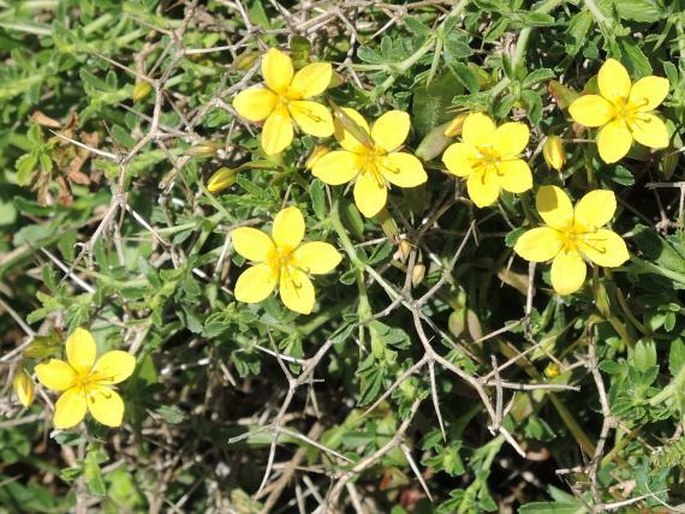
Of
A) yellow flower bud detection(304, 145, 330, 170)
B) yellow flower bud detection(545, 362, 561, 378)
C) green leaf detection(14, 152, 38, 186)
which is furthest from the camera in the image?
green leaf detection(14, 152, 38, 186)

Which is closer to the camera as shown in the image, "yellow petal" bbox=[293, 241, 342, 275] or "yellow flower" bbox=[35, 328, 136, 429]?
"yellow petal" bbox=[293, 241, 342, 275]

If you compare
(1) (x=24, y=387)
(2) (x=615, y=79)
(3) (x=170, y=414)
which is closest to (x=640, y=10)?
(2) (x=615, y=79)

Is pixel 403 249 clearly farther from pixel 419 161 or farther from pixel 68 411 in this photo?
pixel 68 411

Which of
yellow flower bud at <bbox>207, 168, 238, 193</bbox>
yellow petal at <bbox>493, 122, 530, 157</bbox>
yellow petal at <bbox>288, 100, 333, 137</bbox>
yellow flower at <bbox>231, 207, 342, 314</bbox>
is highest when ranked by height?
yellow petal at <bbox>288, 100, 333, 137</bbox>

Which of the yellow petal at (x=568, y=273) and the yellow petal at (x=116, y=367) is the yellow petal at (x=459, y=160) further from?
the yellow petal at (x=116, y=367)

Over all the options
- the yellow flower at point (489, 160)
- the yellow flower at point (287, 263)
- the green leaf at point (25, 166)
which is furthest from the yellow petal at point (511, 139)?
the green leaf at point (25, 166)

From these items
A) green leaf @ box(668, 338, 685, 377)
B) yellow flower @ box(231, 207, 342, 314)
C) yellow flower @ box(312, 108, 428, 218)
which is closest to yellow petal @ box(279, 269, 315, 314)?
yellow flower @ box(231, 207, 342, 314)

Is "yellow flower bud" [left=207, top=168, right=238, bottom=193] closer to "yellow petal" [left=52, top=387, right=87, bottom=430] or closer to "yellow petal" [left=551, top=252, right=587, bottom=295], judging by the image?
"yellow petal" [left=52, top=387, right=87, bottom=430]
